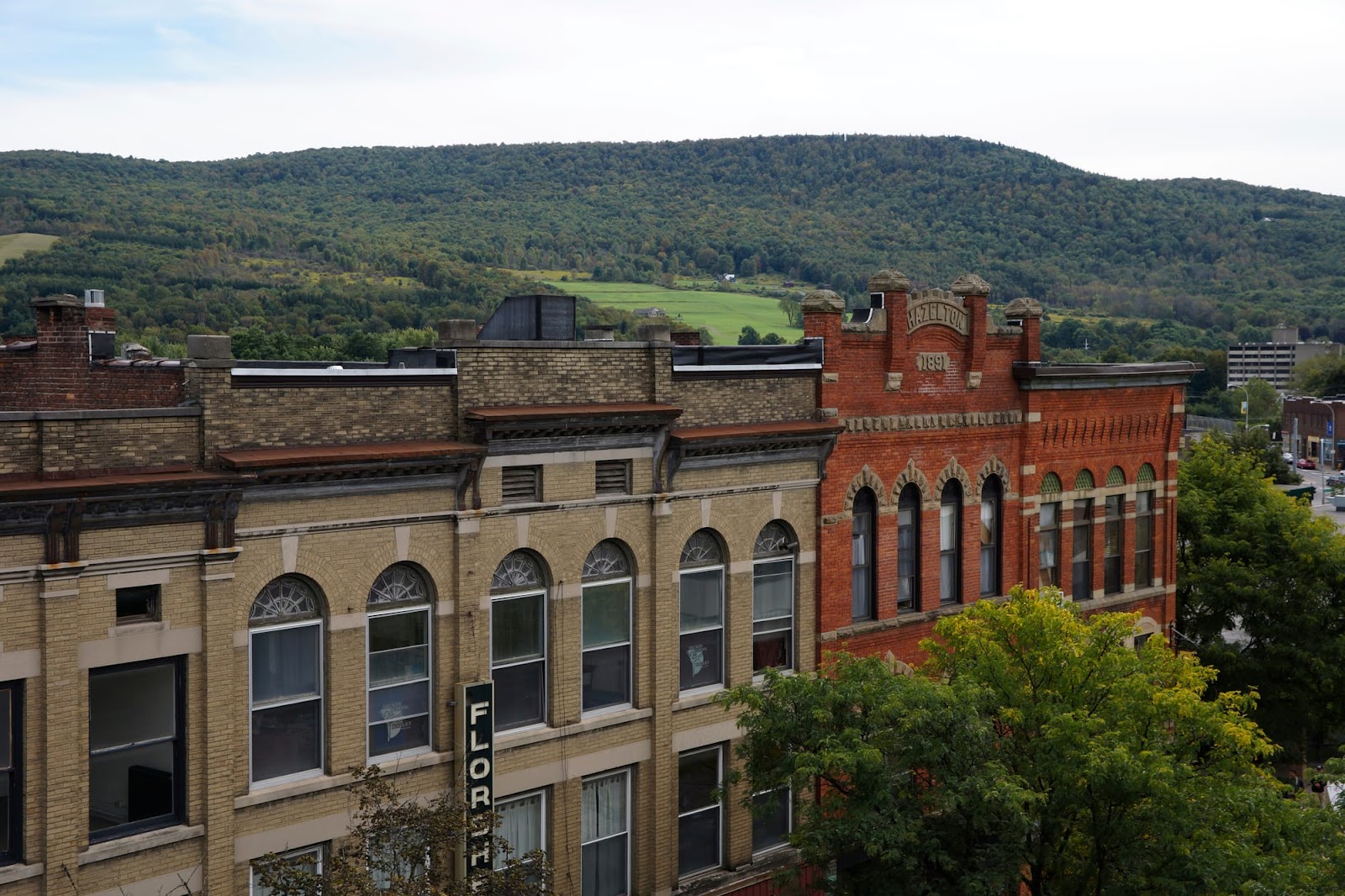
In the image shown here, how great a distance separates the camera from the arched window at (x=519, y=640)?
62.9ft

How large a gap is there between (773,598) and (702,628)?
70.2 inches

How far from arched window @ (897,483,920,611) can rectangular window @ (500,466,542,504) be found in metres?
8.89

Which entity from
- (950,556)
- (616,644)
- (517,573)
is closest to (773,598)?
(616,644)

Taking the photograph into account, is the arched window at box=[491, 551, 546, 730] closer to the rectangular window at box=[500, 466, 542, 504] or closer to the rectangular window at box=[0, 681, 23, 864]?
the rectangular window at box=[500, 466, 542, 504]

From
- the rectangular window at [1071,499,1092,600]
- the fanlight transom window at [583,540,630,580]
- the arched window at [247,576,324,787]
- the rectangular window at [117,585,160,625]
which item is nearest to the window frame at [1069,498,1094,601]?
the rectangular window at [1071,499,1092,600]

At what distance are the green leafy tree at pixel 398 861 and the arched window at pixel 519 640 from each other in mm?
2705

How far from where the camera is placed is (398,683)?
58.9 ft

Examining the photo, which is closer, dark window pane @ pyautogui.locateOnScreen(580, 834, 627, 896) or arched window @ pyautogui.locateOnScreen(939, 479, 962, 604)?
dark window pane @ pyautogui.locateOnScreen(580, 834, 627, 896)

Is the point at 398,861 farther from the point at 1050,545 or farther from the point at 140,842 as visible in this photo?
the point at 1050,545

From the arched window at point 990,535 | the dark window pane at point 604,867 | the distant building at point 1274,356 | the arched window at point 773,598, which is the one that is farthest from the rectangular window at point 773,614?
the distant building at point 1274,356

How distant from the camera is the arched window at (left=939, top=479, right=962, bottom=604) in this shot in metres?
26.5

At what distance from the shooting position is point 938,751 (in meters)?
17.2

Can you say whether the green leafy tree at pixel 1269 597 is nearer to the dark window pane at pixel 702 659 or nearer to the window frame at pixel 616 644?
the dark window pane at pixel 702 659

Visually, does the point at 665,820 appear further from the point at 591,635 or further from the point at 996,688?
the point at 996,688
